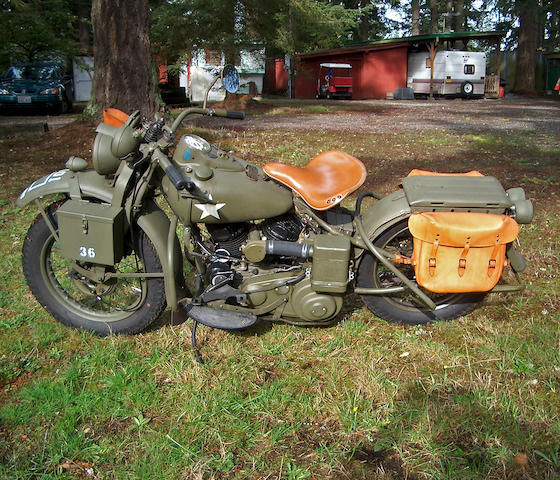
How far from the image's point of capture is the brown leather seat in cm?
295

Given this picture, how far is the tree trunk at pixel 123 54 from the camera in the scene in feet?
27.3

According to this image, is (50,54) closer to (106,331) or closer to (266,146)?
(266,146)

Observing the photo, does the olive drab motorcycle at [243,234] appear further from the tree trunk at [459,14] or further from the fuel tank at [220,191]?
the tree trunk at [459,14]

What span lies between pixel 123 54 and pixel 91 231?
6366 mm

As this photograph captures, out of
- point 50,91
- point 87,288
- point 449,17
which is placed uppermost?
point 449,17

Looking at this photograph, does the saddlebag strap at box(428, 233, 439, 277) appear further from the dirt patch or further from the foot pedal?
the dirt patch

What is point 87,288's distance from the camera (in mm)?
3361

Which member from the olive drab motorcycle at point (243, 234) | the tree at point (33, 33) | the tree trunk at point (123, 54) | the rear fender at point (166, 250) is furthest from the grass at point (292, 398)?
the tree at point (33, 33)

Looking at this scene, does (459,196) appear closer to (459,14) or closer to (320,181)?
(320,181)

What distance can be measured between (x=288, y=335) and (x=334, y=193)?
998 millimetres

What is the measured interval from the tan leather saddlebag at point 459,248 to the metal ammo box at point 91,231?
170 centimetres

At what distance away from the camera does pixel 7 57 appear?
14375 mm

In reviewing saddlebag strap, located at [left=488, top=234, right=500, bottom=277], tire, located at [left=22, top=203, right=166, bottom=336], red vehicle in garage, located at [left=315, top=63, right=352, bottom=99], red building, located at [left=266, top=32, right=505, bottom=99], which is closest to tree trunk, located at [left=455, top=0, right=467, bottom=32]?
red building, located at [left=266, top=32, right=505, bottom=99]

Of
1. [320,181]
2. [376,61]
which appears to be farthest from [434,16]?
[320,181]
